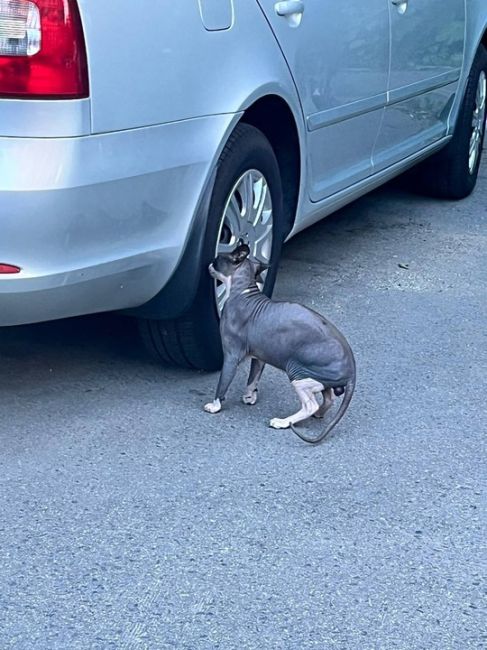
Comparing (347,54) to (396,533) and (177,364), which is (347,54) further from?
(396,533)

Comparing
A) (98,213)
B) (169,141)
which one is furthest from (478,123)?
(98,213)

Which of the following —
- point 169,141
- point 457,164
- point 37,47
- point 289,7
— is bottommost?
point 457,164

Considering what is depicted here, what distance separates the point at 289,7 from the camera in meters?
3.72

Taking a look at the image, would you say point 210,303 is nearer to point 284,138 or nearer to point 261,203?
point 261,203

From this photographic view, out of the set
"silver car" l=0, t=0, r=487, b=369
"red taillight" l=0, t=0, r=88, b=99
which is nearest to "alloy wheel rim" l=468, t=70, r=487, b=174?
"silver car" l=0, t=0, r=487, b=369

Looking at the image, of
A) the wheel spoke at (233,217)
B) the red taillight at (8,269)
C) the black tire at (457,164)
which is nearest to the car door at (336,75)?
the wheel spoke at (233,217)

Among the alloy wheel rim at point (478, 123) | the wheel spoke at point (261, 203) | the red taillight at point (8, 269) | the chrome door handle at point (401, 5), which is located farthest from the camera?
the alloy wheel rim at point (478, 123)

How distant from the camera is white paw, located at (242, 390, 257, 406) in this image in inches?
139

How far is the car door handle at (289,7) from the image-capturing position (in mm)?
3656

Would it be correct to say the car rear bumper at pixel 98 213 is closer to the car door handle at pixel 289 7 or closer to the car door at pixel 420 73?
the car door handle at pixel 289 7

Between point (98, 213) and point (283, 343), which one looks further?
point (283, 343)

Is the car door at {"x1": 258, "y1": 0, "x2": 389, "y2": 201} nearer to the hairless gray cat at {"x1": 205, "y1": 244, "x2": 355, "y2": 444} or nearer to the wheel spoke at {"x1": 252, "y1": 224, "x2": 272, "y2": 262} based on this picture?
the wheel spoke at {"x1": 252, "y1": 224, "x2": 272, "y2": 262}

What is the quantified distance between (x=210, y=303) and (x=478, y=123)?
3.38 metres

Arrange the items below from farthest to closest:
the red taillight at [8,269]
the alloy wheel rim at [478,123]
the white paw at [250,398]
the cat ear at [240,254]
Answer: the alloy wheel rim at [478,123] → the white paw at [250,398] → the cat ear at [240,254] → the red taillight at [8,269]
